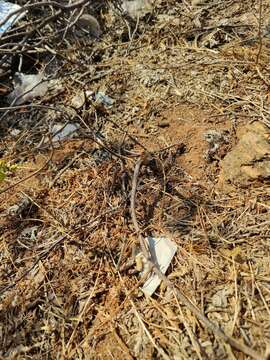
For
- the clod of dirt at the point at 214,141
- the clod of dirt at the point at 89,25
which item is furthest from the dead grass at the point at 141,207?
the clod of dirt at the point at 89,25

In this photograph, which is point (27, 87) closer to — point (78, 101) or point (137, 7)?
point (78, 101)

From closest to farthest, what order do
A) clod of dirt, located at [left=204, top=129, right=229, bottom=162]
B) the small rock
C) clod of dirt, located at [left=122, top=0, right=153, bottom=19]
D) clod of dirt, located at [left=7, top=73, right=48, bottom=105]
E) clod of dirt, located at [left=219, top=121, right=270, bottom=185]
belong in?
clod of dirt, located at [left=219, top=121, right=270, bottom=185]
clod of dirt, located at [left=204, top=129, right=229, bottom=162]
the small rock
clod of dirt, located at [left=7, top=73, right=48, bottom=105]
clod of dirt, located at [left=122, top=0, right=153, bottom=19]

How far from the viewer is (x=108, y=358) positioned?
4.52ft

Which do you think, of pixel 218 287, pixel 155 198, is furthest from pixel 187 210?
pixel 218 287

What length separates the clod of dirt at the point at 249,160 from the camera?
A: 167cm

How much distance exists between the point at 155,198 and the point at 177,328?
56 cm

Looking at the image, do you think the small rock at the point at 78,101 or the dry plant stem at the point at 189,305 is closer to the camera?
the dry plant stem at the point at 189,305

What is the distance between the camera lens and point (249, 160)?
1683 millimetres

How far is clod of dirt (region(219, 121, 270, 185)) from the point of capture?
5.47 ft

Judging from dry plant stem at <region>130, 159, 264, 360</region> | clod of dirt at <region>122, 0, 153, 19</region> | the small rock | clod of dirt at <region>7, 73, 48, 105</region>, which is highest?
clod of dirt at <region>122, 0, 153, 19</region>

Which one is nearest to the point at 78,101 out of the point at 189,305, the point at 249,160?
the point at 249,160

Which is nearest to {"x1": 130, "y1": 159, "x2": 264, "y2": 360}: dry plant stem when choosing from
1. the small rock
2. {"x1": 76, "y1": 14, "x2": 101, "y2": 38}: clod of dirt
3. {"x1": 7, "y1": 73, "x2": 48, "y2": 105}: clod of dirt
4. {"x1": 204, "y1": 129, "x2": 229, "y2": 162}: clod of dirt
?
A: {"x1": 204, "y1": 129, "x2": 229, "y2": 162}: clod of dirt

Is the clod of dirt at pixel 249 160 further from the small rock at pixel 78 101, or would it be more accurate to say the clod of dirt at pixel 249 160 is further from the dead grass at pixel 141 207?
the small rock at pixel 78 101

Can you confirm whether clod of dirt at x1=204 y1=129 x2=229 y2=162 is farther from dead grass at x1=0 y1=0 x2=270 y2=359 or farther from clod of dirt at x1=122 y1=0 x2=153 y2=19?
clod of dirt at x1=122 y1=0 x2=153 y2=19
